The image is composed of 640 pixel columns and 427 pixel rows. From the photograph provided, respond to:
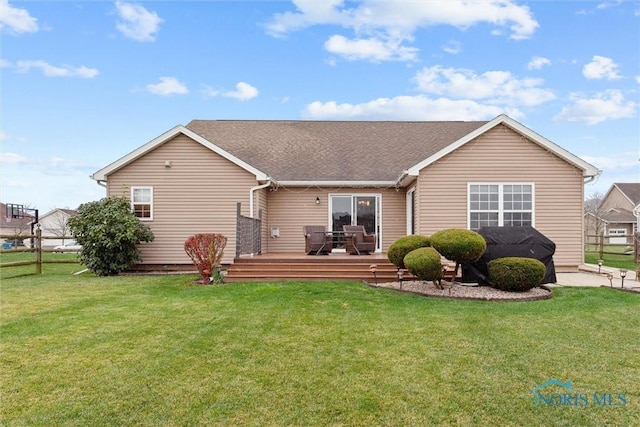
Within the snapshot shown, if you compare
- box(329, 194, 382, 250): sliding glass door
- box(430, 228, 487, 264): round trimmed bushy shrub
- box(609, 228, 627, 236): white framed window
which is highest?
box(329, 194, 382, 250): sliding glass door

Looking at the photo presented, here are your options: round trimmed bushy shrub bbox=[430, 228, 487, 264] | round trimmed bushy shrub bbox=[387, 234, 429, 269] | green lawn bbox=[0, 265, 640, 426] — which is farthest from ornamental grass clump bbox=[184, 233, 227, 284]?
round trimmed bushy shrub bbox=[430, 228, 487, 264]

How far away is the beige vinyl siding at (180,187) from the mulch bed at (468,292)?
5.50m

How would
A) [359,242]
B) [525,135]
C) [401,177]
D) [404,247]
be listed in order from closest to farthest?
1. [404,247]
2. [525,135]
3. [359,242]
4. [401,177]

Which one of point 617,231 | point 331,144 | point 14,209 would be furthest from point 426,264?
point 617,231

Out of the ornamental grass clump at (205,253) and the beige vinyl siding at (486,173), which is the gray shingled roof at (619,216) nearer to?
the beige vinyl siding at (486,173)

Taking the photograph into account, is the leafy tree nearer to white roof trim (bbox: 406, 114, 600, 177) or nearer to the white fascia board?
the white fascia board

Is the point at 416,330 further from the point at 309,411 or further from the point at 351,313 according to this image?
the point at 309,411

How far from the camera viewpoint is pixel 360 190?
46.2 feet

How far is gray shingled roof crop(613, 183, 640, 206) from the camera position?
39616mm

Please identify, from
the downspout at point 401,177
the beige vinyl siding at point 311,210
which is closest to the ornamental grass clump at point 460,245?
the downspout at point 401,177

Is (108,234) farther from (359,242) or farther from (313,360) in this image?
(313,360)

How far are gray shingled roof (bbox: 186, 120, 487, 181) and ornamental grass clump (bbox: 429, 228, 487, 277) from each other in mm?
5802

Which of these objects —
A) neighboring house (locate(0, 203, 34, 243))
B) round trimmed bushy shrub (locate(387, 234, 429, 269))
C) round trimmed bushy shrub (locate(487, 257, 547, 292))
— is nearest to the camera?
round trimmed bushy shrub (locate(487, 257, 547, 292))

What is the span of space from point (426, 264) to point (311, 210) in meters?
6.29
